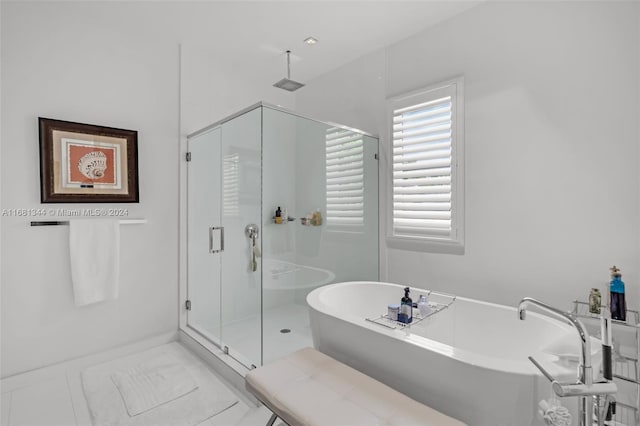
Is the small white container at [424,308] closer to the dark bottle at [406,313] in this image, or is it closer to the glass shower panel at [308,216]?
the dark bottle at [406,313]

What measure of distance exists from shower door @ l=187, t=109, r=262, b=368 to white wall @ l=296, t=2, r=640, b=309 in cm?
140

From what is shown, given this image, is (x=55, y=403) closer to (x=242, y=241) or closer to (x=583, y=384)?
(x=242, y=241)

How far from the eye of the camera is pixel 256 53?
2.92m

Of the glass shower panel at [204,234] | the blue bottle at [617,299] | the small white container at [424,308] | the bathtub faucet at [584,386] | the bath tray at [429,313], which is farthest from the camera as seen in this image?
the glass shower panel at [204,234]

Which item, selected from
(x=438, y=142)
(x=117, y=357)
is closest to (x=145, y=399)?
(x=117, y=357)

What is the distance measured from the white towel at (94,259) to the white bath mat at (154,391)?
551 mm

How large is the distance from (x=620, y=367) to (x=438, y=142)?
1727 millimetres

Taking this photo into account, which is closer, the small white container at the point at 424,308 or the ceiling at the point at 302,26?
the small white container at the point at 424,308

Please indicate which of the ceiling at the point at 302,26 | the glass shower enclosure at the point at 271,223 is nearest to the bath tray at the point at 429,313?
the glass shower enclosure at the point at 271,223

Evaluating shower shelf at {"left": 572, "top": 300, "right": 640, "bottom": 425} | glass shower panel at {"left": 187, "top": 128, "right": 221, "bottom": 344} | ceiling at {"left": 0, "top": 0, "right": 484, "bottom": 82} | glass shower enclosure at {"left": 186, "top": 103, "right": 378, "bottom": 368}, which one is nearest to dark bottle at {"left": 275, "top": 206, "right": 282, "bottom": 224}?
glass shower enclosure at {"left": 186, "top": 103, "right": 378, "bottom": 368}

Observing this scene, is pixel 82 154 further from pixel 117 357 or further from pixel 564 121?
pixel 564 121

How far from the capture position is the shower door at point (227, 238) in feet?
7.09

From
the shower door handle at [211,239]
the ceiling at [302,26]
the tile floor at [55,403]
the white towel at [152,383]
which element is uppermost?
the ceiling at [302,26]

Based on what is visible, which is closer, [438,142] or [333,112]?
[438,142]
